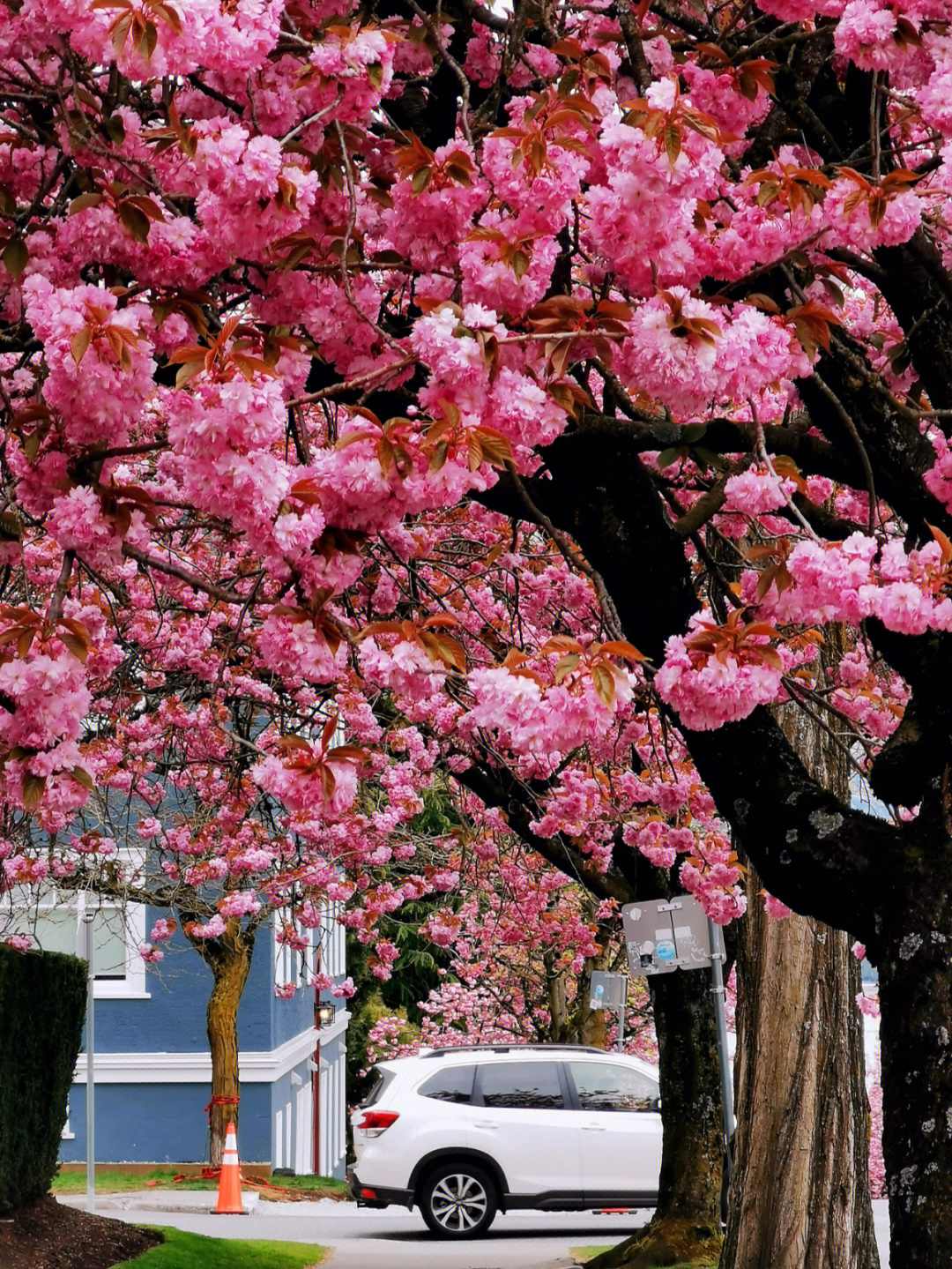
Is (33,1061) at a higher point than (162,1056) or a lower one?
higher

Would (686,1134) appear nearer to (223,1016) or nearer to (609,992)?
(609,992)

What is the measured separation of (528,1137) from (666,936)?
596cm

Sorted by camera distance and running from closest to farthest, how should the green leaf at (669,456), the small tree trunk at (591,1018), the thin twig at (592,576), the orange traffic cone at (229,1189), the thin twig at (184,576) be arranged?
the thin twig at (184,576) → the green leaf at (669,456) → the thin twig at (592,576) → the orange traffic cone at (229,1189) → the small tree trunk at (591,1018)

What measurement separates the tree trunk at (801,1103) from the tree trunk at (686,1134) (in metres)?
2.40

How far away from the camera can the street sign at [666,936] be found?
31.2 ft

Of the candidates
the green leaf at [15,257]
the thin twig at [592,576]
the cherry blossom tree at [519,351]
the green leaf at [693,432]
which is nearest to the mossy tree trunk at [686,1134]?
the cherry blossom tree at [519,351]

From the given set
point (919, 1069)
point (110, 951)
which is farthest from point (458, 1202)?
point (919, 1069)

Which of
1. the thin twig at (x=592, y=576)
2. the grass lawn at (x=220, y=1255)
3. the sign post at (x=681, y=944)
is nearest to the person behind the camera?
the thin twig at (x=592, y=576)

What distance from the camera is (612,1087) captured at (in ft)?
51.1

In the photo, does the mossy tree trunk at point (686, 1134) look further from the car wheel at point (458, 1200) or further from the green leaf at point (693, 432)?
the green leaf at point (693, 432)

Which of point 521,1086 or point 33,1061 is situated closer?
point 33,1061

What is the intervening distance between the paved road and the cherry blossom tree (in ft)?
28.4

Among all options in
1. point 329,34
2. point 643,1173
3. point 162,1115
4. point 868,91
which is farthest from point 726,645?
point 162,1115

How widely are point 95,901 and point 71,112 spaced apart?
1988 centimetres
